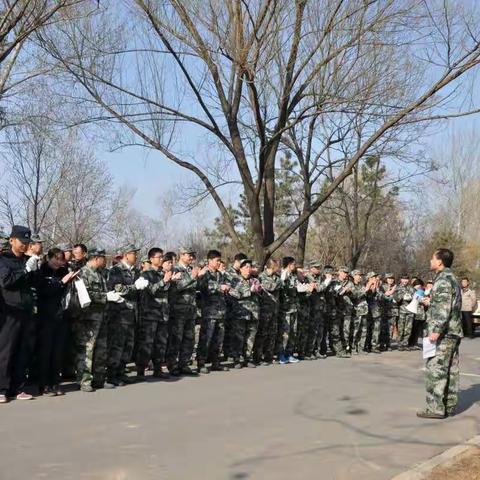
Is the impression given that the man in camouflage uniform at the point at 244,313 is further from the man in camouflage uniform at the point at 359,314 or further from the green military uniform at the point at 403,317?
the green military uniform at the point at 403,317

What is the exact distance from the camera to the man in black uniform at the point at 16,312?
727 centimetres

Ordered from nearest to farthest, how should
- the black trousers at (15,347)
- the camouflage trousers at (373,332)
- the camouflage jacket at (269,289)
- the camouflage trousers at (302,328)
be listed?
the black trousers at (15,347) < the camouflage jacket at (269,289) < the camouflage trousers at (302,328) < the camouflage trousers at (373,332)

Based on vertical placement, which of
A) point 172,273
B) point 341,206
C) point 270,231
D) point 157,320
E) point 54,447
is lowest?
point 54,447

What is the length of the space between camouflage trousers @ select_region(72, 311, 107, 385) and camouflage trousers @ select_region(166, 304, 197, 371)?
1.50m

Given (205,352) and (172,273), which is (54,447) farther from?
(205,352)

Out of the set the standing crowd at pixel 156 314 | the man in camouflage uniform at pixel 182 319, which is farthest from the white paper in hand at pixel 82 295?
the man in camouflage uniform at pixel 182 319

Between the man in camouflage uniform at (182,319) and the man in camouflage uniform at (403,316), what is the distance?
7.26 m

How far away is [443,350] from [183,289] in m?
3.94

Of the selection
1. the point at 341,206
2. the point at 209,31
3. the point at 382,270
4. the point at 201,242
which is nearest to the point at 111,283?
the point at 209,31

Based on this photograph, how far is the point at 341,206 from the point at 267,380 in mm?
18431

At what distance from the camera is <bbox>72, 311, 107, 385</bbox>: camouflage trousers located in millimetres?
8164

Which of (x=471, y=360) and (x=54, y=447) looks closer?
(x=54, y=447)

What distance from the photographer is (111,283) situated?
8688 mm

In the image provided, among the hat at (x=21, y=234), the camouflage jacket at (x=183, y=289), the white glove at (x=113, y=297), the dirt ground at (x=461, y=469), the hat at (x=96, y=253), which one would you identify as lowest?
the dirt ground at (x=461, y=469)
